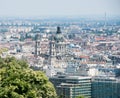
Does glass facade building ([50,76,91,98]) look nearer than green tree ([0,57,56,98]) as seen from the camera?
No

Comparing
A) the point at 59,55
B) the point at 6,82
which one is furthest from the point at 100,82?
the point at 59,55

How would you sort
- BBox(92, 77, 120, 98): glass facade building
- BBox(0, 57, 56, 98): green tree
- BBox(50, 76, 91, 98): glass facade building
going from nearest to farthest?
BBox(0, 57, 56, 98): green tree < BBox(50, 76, 91, 98): glass facade building < BBox(92, 77, 120, 98): glass facade building

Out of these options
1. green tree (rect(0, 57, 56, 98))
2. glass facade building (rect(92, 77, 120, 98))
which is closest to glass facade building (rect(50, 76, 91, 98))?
glass facade building (rect(92, 77, 120, 98))

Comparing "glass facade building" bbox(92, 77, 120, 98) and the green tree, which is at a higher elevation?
the green tree

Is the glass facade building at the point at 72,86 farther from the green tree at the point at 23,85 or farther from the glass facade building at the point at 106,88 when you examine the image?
the green tree at the point at 23,85

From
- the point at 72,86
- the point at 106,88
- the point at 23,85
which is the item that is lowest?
the point at 106,88

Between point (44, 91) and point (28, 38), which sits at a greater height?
point (44, 91)

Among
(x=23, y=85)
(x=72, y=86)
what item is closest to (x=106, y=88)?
(x=72, y=86)

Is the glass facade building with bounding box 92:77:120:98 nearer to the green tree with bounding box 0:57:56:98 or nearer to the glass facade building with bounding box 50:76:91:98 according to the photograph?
the glass facade building with bounding box 50:76:91:98

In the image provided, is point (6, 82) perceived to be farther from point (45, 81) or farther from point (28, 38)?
point (28, 38)

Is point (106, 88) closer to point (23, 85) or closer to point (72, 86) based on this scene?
point (72, 86)

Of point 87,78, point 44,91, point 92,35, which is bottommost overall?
point 92,35
